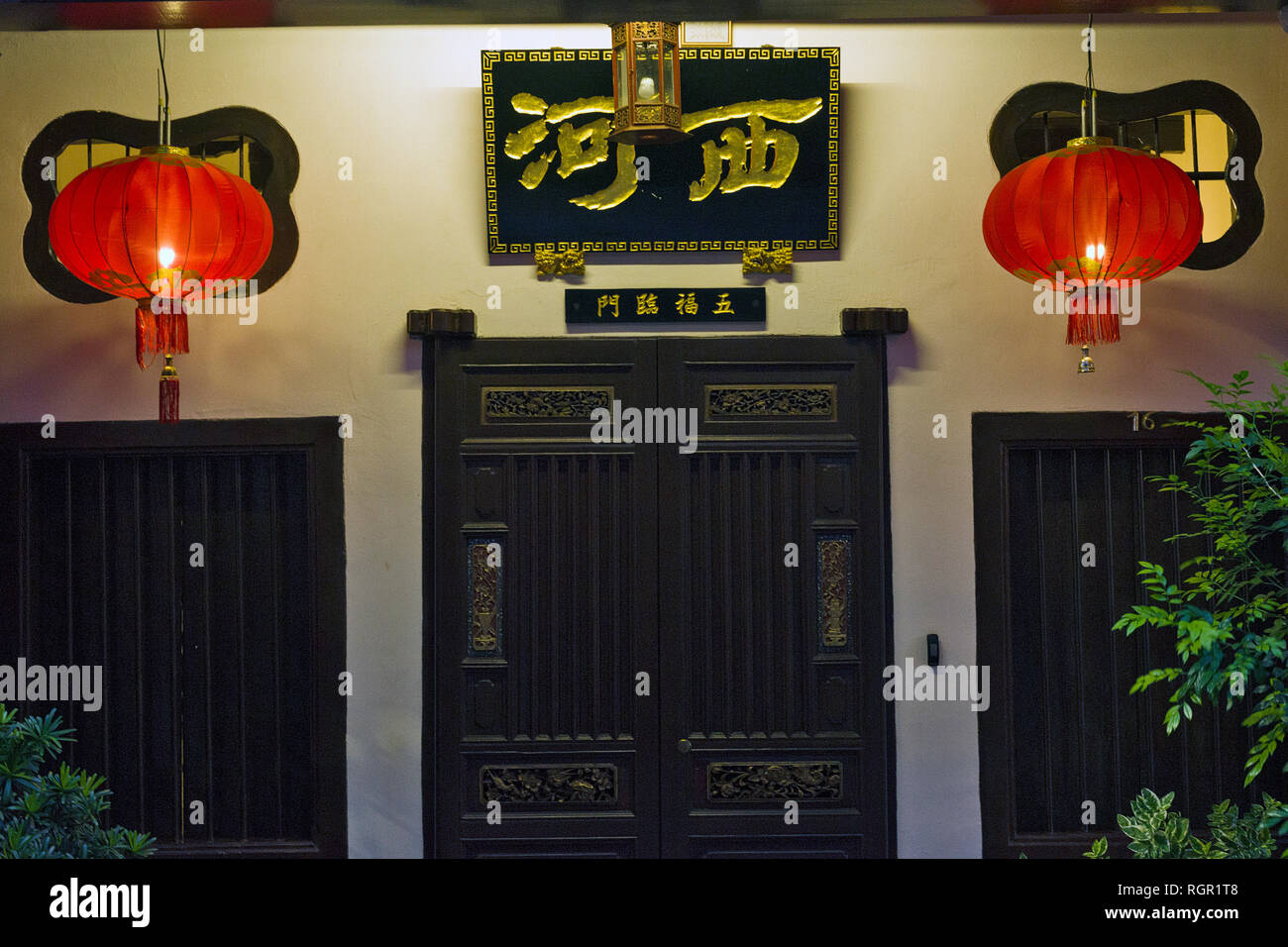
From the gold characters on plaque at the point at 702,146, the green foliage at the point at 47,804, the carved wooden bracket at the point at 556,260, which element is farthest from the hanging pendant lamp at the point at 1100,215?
the green foliage at the point at 47,804

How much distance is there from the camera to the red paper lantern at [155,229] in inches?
122

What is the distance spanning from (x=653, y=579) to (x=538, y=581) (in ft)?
1.33

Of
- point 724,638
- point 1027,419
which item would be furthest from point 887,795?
point 1027,419

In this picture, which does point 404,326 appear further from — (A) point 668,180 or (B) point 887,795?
(B) point 887,795

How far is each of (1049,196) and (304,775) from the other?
10.2 feet

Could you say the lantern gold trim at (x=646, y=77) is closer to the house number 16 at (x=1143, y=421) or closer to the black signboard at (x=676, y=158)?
the black signboard at (x=676, y=158)

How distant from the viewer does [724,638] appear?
3809mm

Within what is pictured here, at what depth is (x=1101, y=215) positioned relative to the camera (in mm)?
3154

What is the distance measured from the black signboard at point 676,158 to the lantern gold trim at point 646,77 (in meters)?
0.44

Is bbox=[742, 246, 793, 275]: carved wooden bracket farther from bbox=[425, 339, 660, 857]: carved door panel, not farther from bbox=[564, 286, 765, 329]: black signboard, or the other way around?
bbox=[425, 339, 660, 857]: carved door panel

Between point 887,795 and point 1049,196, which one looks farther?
point 887,795
